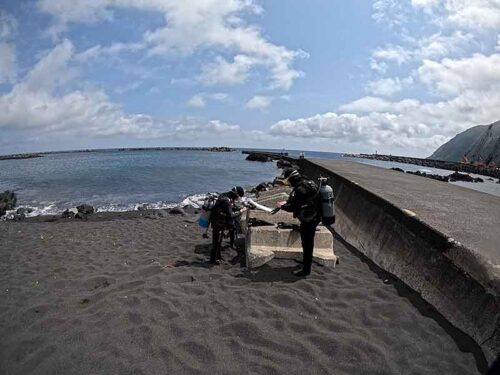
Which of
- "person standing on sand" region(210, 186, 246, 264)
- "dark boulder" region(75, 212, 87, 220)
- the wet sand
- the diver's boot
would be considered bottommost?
"dark boulder" region(75, 212, 87, 220)

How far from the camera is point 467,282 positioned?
4270mm

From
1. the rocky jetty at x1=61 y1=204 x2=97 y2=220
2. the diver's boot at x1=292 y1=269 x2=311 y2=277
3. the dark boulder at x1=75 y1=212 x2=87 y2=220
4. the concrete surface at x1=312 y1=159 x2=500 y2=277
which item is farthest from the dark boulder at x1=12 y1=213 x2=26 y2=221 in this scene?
the concrete surface at x1=312 y1=159 x2=500 y2=277

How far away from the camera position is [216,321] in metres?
4.57

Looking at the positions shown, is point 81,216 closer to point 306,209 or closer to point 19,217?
point 19,217

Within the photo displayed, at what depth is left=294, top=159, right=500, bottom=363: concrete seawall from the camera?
3980 mm

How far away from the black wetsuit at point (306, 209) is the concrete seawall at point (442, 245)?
1.53 m

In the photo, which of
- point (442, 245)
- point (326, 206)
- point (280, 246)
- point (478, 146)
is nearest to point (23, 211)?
point (280, 246)

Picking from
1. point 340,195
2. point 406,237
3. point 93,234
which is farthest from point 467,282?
point 93,234

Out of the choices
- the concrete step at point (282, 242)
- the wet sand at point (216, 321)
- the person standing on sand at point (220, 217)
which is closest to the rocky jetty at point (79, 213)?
the wet sand at point (216, 321)

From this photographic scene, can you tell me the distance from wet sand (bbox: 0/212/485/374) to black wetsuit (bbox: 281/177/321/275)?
46 cm

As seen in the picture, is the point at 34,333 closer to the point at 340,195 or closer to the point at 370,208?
the point at 370,208

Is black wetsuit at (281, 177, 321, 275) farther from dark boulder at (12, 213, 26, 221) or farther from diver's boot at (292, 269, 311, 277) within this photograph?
dark boulder at (12, 213, 26, 221)

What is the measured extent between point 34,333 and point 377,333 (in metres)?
4.36

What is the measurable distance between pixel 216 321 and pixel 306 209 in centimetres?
236
